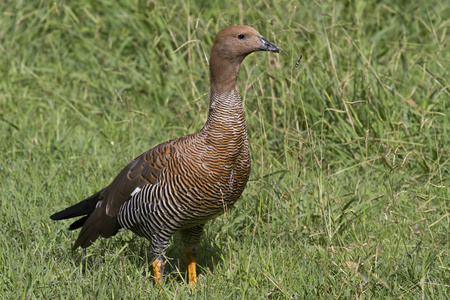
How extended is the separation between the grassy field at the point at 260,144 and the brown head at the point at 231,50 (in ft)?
1.78

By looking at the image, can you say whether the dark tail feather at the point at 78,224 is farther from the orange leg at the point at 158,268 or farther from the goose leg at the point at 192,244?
the goose leg at the point at 192,244

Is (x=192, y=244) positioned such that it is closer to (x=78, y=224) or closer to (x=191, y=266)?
(x=191, y=266)

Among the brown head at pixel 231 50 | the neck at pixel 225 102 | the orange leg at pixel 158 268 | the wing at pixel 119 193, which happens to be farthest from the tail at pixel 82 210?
the brown head at pixel 231 50

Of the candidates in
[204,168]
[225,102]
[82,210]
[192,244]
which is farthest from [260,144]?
[82,210]

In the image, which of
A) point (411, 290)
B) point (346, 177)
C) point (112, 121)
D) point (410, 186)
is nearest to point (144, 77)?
point (112, 121)

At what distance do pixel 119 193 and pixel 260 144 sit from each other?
1.36 m

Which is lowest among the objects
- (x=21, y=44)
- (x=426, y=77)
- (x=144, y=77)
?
(x=426, y=77)

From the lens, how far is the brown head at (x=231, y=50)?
13.5ft

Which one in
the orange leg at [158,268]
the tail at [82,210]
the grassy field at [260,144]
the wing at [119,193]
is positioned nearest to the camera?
the grassy field at [260,144]

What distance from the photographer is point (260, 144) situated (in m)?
5.33

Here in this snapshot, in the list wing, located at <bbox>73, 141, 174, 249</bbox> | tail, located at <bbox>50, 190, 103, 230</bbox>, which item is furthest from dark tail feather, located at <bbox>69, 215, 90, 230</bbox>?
wing, located at <bbox>73, 141, 174, 249</bbox>

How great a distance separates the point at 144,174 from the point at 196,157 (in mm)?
423

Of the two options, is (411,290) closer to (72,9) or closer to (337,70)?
(337,70)

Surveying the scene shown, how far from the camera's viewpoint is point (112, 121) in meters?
6.49
